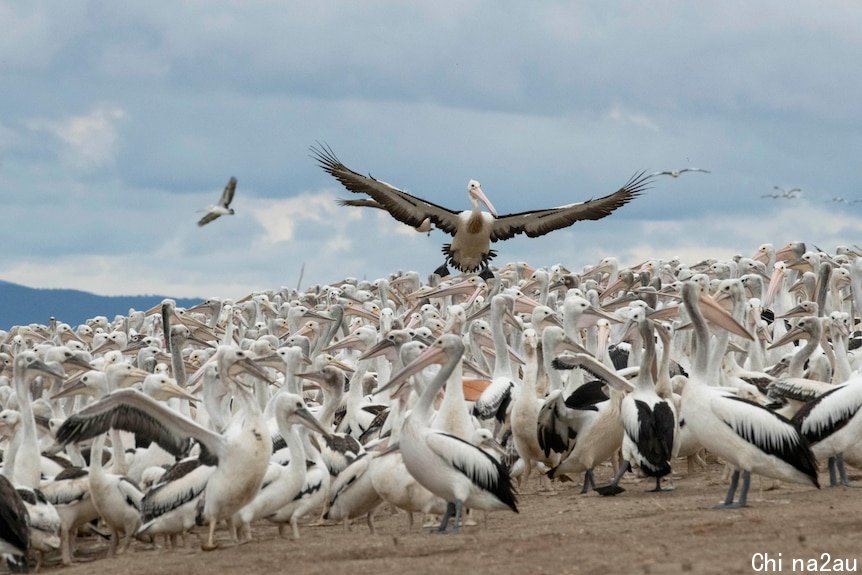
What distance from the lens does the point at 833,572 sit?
315 inches

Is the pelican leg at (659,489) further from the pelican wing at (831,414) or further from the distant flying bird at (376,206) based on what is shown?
the distant flying bird at (376,206)

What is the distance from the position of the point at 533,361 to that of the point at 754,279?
8558 mm

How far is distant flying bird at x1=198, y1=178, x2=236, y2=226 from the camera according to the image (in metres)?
15.0

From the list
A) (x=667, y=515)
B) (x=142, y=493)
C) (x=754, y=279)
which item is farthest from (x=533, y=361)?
(x=754, y=279)

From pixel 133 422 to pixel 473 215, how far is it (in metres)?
12.5

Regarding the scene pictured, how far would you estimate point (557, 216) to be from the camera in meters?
22.7

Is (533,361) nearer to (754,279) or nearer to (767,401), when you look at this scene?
(767,401)

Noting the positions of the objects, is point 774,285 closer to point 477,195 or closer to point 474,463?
point 477,195

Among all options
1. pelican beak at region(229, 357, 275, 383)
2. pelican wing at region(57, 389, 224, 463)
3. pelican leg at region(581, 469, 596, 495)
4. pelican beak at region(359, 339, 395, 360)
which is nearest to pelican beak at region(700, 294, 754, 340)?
pelican leg at region(581, 469, 596, 495)

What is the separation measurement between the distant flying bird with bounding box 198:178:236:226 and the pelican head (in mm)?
7585

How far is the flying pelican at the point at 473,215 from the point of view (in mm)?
22328

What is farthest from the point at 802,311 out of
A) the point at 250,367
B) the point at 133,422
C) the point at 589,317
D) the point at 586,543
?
the point at 133,422

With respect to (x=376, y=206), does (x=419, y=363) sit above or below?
below

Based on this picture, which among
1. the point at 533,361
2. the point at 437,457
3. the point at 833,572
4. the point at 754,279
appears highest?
the point at 754,279
